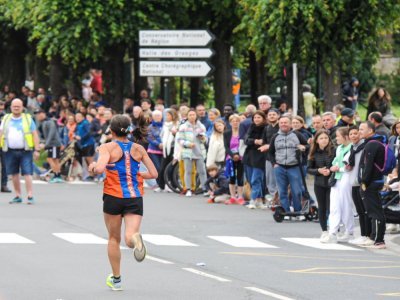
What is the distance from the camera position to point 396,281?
13812mm

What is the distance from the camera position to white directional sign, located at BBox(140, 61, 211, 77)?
31.4 metres

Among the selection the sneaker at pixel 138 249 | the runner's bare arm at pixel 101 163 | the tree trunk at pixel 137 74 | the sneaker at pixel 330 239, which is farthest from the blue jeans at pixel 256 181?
the tree trunk at pixel 137 74

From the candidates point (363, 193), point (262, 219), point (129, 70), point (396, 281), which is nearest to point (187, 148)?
point (262, 219)

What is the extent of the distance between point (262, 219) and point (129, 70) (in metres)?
32.7

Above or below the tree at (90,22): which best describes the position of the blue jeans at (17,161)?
below

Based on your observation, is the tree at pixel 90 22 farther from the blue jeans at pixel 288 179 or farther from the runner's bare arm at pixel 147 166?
the runner's bare arm at pixel 147 166

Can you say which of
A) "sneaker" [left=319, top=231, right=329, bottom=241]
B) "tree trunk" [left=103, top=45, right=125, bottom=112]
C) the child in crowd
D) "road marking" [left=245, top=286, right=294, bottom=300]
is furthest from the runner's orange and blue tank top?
"tree trunk" [left=103, top=45, right=125, bottom=112]

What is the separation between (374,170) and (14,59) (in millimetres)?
33458

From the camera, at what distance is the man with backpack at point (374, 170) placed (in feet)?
56.4

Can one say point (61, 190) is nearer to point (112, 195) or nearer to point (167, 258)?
point (167, 258)

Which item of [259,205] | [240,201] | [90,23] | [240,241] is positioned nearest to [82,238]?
[240,241]

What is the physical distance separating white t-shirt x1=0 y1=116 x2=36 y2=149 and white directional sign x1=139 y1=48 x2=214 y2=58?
360 inches

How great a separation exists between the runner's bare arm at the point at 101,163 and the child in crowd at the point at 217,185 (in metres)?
11.6

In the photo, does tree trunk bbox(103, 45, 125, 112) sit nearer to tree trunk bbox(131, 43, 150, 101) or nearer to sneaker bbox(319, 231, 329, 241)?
tree trunk bbox(131, 43, 150, 101)
